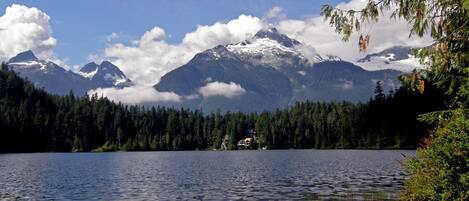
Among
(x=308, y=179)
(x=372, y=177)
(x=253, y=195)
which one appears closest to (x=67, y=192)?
(x=253, y=195)

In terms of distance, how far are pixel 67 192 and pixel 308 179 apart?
1199 inches

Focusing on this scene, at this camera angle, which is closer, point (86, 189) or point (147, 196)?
point (147, 196)

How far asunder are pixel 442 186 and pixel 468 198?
1.21 metres

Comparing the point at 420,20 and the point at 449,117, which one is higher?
the point at 420,20

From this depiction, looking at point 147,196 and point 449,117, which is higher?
point 449,117

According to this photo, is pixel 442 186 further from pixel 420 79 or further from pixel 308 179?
pixel 308 179

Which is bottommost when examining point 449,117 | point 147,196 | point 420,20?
point 147,196

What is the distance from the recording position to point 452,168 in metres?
21.9

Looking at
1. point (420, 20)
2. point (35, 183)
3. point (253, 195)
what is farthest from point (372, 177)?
point (420, 20)

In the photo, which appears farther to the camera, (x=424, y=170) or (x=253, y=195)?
(x=253, y=195)

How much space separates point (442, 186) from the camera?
883 inches

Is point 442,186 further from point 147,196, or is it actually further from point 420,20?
point 147,196

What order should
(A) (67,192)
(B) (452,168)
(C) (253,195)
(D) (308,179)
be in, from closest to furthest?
(B) (452,168)
(C) (253,195)
(A) (67,192)
(D) (308,179)

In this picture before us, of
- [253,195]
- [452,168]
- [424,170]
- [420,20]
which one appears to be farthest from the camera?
[253,195]
